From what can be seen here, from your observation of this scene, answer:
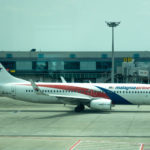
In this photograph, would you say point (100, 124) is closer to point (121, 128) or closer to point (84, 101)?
point (121, 128)

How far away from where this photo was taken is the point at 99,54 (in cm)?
9275

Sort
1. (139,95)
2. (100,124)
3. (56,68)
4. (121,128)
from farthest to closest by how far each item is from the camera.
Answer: (56,68)
(139,95)
(100,124)
(121,128)

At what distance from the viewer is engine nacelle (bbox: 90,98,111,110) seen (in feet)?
121

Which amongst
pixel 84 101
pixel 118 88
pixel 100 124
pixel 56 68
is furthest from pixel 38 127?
pixel 56 68

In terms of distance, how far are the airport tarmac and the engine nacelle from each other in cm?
72

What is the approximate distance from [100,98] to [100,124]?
9004 millimetres

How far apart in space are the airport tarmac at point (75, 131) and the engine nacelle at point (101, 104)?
0.72 m

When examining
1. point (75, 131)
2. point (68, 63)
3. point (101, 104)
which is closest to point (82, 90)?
point (101, 104)

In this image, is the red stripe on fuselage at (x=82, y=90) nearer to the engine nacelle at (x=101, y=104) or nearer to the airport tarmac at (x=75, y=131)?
the engine nacelle at (x=101, y=104)

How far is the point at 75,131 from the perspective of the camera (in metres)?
26.4

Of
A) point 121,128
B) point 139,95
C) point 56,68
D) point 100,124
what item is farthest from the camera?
point 56,68

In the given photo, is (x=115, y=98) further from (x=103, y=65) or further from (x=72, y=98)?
(x=103, y=65)

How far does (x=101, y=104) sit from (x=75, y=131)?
11.0 meters

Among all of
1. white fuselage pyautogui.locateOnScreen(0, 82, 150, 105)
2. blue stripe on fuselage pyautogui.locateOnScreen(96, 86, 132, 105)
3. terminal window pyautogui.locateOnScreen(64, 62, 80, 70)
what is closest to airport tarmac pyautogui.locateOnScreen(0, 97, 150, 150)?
blue stripe on fuselage pyautogui.locateOnScreen(96, 86, 132, 105)
